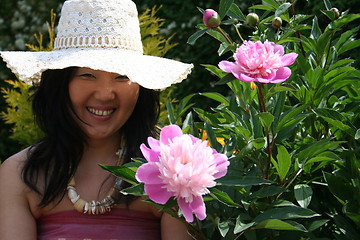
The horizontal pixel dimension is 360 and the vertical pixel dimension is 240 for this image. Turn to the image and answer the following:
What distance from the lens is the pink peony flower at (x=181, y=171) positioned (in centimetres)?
111

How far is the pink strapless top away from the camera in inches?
76.6

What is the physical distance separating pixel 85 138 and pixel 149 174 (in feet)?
2.97

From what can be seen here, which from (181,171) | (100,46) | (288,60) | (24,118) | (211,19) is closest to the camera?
(181,171)

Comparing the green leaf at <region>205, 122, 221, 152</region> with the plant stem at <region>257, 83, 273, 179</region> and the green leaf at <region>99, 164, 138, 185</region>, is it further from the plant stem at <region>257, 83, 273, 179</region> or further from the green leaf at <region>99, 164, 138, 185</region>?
the green leaf at <region>99, 164, 138, 185</region>

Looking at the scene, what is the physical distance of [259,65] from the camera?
1.29 m

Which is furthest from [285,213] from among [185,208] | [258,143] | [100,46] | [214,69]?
[100,46]

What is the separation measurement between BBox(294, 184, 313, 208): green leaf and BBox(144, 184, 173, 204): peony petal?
1.23 ft

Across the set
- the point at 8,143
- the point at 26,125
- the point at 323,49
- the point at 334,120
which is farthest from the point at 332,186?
the point at 8,143

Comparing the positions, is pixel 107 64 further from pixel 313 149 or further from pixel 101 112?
pixel 313 149

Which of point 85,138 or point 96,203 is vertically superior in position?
point 85,138

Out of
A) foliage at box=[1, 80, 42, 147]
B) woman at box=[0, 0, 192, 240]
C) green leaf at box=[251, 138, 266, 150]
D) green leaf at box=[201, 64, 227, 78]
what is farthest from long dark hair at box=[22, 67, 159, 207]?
foliage at box=[1, 80, 42, 147]

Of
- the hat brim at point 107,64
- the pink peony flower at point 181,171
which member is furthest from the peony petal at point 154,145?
the hat brim at point 107,64

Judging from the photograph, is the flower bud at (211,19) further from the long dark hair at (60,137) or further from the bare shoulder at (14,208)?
the bare shoulder at (14,208)

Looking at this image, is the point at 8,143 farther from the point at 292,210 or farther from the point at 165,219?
the point at 292,210
